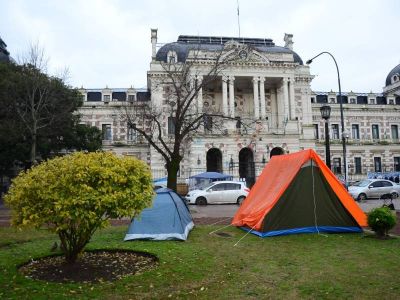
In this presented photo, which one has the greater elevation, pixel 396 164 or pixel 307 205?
pixel 396 164

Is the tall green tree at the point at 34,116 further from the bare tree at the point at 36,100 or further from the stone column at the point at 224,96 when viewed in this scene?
the stone column at the point at 224,96

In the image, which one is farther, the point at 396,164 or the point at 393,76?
the point at 393,76

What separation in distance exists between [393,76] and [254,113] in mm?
28343

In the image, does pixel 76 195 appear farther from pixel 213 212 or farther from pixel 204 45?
pixel 204 45

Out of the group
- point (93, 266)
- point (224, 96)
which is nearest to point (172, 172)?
point (93, 266)

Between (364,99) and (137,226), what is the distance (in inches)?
2125

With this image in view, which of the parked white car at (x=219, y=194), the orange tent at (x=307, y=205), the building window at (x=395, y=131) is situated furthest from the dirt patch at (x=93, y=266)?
the building window at (x=395, y=131)

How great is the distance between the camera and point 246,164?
42344 mm

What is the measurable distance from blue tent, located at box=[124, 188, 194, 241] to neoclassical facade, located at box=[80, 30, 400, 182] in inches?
900

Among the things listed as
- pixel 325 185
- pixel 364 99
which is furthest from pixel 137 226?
pixel 364 99

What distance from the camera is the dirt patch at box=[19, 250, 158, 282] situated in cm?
711

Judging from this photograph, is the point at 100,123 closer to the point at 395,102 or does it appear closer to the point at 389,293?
the point at 395,102

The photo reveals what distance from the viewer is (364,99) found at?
5778 cm

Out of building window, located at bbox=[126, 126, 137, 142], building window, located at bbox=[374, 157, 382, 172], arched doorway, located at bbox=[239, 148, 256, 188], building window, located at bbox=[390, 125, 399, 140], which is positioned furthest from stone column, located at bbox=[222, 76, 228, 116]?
building window, located at bbox=[390, 125, 399, 140]
